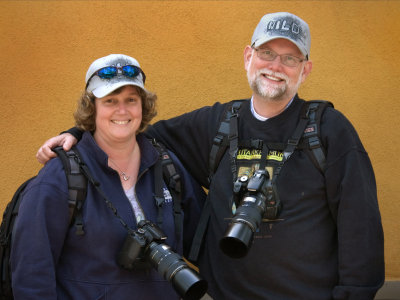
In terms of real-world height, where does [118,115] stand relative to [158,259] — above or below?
above

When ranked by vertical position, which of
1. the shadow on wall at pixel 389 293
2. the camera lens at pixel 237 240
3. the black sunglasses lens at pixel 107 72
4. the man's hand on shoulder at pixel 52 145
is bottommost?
the shadow on wall at pixel 389 293

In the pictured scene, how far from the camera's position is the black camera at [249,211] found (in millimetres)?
2082

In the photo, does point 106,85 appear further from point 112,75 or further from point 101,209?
point 101,209

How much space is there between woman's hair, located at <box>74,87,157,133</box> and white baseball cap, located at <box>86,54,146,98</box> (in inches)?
1.9

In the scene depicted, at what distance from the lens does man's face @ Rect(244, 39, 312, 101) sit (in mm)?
2457

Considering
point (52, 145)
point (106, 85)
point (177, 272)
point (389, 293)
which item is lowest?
point (389, 293)

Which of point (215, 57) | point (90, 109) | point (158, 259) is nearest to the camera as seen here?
point (158, 259)

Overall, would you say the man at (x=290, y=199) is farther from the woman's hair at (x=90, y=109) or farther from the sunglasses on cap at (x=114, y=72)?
the sunglasses on cap at (x=114, y=72)

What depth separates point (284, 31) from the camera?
2.46 metres

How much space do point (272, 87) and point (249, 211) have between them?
26.0 inches

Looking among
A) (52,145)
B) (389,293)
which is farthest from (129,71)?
(389,293)

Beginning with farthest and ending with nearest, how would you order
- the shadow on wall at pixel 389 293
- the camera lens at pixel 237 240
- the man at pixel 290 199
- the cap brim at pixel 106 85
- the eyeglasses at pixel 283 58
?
the shadow on wall at pixel 389 293 < the eyeglasses at pixel 283 58 < the cap brim at pixel 106 85 < the man at pixel 290 199 < the camera lens at pixel 237 240

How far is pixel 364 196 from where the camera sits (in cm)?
224

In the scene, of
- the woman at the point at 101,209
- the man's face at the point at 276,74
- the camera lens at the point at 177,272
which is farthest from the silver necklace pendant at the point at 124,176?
the man's face at the point at 276,74
